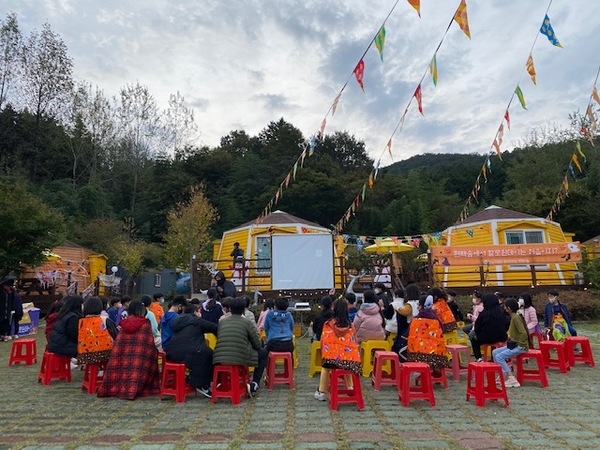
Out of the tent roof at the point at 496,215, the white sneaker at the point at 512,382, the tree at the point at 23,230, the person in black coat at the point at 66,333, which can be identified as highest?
the tent roof at the point at 496,215

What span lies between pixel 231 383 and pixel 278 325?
1.35 m

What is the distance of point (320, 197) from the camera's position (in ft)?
123

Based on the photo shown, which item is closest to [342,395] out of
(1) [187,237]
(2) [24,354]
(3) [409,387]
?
(3) [409,387]

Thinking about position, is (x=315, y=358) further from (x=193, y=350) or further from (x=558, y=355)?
(x=558, y=355)

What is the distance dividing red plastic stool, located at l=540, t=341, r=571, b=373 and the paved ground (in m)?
0.89

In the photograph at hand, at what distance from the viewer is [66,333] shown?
7312 mm

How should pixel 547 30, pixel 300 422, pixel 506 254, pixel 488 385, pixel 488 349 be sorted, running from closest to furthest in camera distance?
pixel 300 422 < pixel 488 385 < pixel 488 349 < pixel 547 30 < pixel 506 254

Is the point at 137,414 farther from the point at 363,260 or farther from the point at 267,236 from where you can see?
the point at 363,260

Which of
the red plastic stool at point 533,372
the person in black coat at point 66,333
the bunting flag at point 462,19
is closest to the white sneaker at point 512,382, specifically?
Answer: the red plastic stool at point 533,372

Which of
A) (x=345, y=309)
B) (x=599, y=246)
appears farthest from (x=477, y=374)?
(x=599, y=246)

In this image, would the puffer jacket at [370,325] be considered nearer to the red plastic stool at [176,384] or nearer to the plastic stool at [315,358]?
the plastic stool at [315,358]

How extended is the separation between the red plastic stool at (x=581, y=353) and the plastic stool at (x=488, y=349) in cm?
185

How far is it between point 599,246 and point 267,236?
14409 millimetres

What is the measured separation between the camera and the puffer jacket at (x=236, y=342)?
19.6 feet
